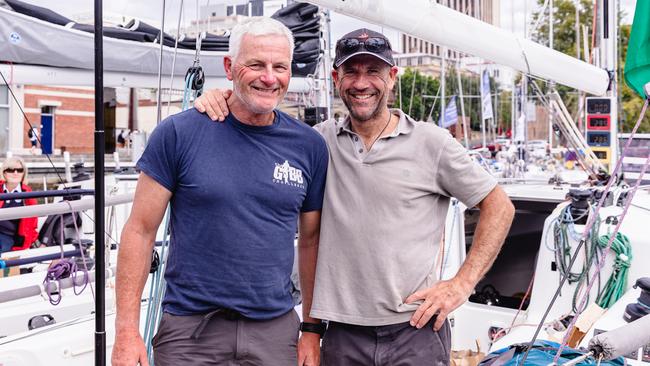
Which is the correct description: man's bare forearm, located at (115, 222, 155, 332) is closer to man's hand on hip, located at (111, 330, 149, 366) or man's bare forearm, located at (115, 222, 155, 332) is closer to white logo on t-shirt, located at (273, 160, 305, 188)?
man's hand on hip, located at (111, 330, 149, 366)

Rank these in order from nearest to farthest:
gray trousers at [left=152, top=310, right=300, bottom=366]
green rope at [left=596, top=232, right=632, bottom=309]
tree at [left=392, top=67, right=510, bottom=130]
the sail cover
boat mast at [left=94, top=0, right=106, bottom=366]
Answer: boat mast at [left=94, top=0, right=106, bottom=366] < gray trousers at [left=152, top=310, right=300, bottom=366] < green rope at [left=596, top=232, right=632, bottom=309] < the sail cover < tree at [left=392, top=67, right=510, bottom=130]

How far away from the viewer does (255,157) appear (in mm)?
2111

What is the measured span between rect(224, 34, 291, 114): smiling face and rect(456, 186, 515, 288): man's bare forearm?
0.87m

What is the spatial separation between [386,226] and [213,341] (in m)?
0.70

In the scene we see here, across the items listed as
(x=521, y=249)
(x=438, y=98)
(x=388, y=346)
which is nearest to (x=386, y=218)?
(x=388, y=346)

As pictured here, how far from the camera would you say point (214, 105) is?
2.15 meters

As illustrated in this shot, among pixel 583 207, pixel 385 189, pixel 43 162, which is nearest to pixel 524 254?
pixel 583 207

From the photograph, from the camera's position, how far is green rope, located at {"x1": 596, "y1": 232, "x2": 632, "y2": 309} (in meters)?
3.82

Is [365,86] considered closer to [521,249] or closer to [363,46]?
[363,46]

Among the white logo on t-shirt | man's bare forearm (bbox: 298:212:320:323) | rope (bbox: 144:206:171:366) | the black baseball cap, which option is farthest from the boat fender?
the black baseball cap

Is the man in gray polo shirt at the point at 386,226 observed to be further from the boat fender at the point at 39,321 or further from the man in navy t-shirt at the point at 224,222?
the boat fender at the point at 39,321

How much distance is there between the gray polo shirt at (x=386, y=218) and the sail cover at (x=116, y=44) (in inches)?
122

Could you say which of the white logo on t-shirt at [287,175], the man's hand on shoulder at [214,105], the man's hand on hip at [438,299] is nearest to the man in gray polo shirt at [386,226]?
the man's hand on hip at [438,299]

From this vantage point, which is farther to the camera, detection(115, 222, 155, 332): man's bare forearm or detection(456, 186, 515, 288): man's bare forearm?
detection(456, 186, 515, 288): man's bare forearm
